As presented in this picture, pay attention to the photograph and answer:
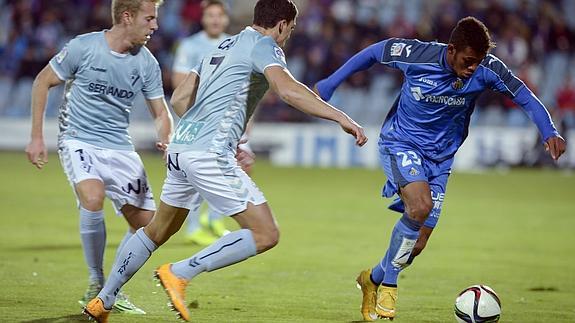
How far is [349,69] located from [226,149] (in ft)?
5.25

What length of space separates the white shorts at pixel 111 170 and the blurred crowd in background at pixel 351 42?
1750cm

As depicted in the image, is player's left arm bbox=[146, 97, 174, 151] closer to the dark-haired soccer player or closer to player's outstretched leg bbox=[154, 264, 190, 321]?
the dark-haired soccer player

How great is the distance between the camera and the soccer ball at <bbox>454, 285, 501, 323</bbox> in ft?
22.8

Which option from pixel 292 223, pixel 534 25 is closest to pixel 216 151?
pixel 292 223

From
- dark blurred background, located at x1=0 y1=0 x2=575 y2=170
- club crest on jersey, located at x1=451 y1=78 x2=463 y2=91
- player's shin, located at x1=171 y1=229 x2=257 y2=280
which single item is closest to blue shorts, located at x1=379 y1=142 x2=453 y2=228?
club crest on jersey, located at x1=451 y1=78 x2=463 y2=91

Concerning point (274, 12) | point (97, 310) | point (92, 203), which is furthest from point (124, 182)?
point (274, 12)

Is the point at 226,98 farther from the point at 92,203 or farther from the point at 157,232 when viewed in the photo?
the point at 92,203

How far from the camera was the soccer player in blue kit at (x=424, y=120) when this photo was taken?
7.45 metres

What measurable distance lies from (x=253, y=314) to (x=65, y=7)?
2194 cm

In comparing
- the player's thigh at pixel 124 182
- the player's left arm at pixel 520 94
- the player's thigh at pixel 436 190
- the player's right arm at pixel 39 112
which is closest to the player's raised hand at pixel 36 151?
the player's right arm at pixel 39 112

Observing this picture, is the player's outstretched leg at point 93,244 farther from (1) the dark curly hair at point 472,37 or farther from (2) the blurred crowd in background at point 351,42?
(2) the blurred crowd in background at point 351,42

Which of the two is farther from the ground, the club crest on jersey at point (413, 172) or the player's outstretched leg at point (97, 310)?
the club crest on jersey at point (413, 172)

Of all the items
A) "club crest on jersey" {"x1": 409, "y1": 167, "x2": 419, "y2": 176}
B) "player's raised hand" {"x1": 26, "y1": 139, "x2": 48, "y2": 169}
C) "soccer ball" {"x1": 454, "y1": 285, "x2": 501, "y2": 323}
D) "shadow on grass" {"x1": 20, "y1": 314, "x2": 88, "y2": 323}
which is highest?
"club crest on jersey" {"x1": 409, "y1": 167, "x2": 419, "y2": 176}

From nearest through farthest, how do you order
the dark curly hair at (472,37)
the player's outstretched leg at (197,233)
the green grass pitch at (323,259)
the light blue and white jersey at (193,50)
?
the dark curly hair at (472,37) → the green grass pitch at (323,259) → the player's outstretched leg at (197,233) → the light blue and white jersey at (193,50)
